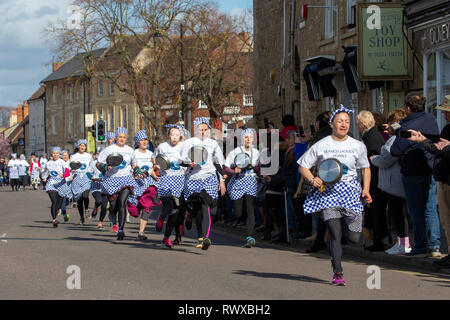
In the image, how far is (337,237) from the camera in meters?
9.59

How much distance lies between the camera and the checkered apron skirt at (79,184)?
2035 centimetres

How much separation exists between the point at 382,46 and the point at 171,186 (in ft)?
21.6

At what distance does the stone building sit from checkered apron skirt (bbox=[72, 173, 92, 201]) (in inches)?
247

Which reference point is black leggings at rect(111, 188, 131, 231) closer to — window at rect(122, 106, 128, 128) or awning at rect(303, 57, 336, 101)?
awning at rect(303, 57, 336, 101)

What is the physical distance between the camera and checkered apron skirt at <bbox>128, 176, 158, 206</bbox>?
16.0 m

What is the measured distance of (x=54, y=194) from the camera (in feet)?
65.1

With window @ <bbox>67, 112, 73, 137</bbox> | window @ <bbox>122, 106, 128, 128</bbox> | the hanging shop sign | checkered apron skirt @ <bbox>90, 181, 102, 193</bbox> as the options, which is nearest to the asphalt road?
checkered apron skirt @ <bbox>90, 181, 102, 193</bbox>

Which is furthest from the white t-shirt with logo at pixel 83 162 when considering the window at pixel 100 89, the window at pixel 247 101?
the window at pixel 100 89

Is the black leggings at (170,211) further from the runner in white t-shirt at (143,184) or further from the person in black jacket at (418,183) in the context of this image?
the person in black jacket at (418,183)

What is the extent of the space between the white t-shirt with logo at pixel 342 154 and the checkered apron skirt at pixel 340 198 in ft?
0.34

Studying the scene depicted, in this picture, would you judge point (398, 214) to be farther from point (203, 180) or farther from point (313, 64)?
point (313, 64)
